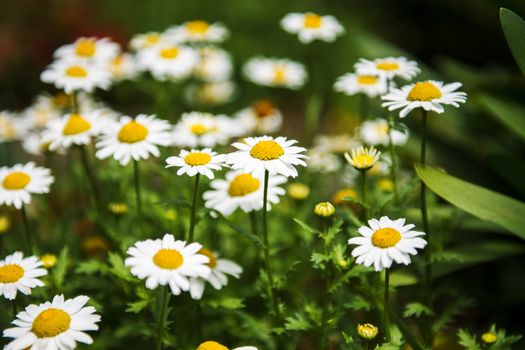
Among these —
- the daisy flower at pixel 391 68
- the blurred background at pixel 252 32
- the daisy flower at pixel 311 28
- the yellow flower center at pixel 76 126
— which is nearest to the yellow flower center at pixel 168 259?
the yellow flower center at pixel 76 126

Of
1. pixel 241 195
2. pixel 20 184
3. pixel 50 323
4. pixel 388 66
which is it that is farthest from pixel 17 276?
pixel 388 66

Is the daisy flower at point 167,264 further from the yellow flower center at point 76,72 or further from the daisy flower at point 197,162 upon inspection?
the yellow flower center at point 76,72

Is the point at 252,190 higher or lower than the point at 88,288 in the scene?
higher

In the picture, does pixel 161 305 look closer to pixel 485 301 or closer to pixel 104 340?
pixel 104 340

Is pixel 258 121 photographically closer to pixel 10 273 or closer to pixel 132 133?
pixel 132 133

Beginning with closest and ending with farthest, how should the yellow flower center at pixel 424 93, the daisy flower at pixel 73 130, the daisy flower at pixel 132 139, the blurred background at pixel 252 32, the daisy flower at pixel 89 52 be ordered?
the yellow flower center at pixel 424 93 < the daisy flower at pixel 132 139 < the daisy flower at pixel 73 130 < the daisy flower at pixel 89 52 < the blurred background at pixel 252 32

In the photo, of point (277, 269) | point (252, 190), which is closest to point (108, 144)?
point (252, 190)
